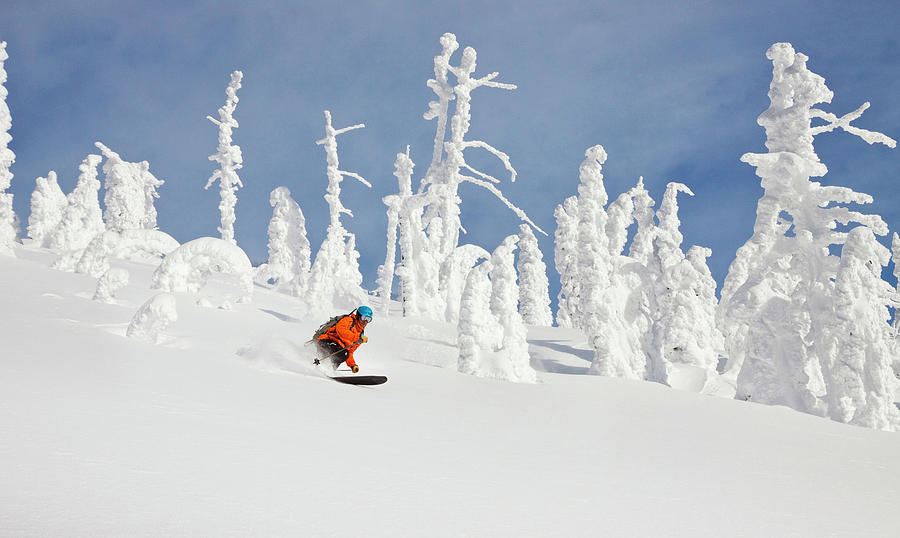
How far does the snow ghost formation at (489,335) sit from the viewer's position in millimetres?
16500

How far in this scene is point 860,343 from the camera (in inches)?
659

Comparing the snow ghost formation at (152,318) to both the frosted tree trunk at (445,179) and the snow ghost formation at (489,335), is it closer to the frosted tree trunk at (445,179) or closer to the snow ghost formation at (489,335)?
the snow ghost formation at (489,335)

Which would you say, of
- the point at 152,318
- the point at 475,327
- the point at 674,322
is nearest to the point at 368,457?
the point at 152,318

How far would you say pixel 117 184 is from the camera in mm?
39531

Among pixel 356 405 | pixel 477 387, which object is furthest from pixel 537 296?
pixel 356 405

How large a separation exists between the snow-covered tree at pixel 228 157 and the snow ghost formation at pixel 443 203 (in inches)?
502

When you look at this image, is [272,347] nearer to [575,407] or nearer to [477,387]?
[477,387]

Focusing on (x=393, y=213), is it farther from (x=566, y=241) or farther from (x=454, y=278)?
(x=566, y=241)

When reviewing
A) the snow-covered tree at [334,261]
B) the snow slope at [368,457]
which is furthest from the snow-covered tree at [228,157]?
the snow slope at [368,457]

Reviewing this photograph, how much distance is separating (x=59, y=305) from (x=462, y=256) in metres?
22.2

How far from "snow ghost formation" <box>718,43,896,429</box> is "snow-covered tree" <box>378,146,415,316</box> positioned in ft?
54.6

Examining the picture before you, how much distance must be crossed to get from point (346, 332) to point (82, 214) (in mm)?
40983

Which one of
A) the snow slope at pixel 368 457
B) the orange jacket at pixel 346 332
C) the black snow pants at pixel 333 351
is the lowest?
the snow slope at pixel 368 457

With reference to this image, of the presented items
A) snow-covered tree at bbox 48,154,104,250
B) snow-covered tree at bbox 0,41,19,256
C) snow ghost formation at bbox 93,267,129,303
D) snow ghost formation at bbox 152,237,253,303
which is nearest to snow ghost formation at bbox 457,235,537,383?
snow ghost formation at bbox 152,237,253,303
